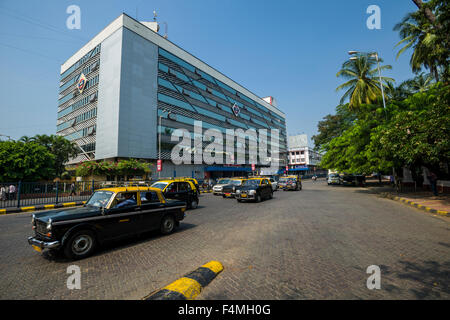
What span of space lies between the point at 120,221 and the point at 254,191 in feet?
32.1

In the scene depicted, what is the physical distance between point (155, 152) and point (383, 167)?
3074cm

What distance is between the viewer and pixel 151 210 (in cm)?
628

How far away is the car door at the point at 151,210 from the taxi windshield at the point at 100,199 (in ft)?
3.22

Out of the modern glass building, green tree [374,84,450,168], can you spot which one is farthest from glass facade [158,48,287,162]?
green tree [374,84,450,168]

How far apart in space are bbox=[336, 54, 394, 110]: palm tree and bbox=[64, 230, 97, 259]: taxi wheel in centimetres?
3082

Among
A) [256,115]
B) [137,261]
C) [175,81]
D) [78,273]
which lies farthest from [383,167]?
[256,115]

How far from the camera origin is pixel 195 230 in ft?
23.3

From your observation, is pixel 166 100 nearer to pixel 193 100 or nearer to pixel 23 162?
pixel 193 100

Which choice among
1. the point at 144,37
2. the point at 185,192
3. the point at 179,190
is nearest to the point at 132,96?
the point at 144,37

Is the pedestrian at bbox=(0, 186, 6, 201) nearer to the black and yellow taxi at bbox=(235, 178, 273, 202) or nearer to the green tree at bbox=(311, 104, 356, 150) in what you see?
the black and yellow taxi at bbox=(235, 178, 273, 202)

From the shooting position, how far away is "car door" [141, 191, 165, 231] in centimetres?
611

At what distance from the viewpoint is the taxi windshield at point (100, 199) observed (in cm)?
557

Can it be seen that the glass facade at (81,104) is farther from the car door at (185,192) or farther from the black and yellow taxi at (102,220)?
the black and yellow taxi at (102,220)

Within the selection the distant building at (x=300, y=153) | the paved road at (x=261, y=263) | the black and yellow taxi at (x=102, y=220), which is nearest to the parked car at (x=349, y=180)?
the paved road at (x=261, y=263)
